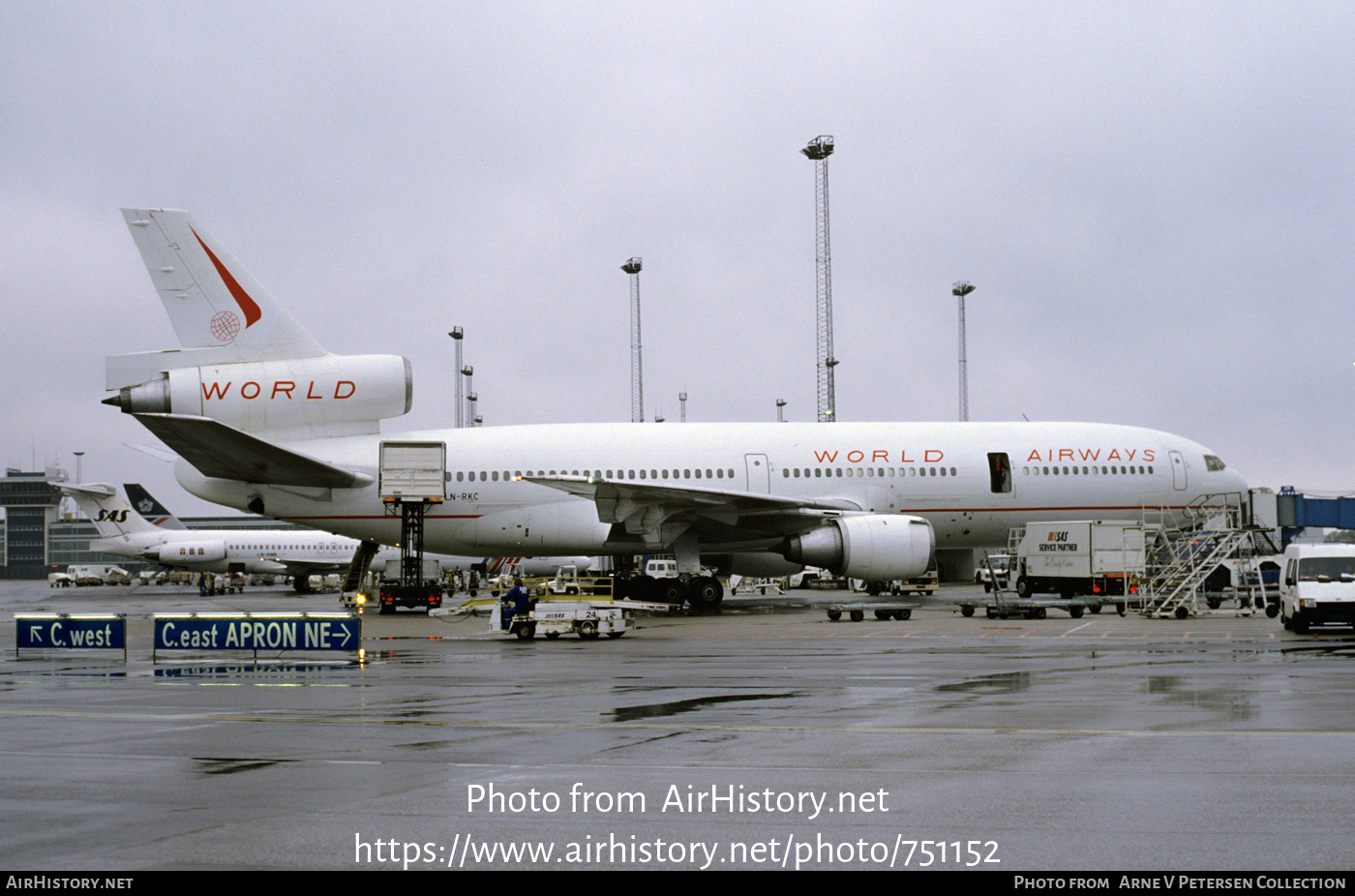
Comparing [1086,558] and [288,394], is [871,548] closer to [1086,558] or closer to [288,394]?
[1086,558]

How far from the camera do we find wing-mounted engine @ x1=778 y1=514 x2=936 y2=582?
3088cm

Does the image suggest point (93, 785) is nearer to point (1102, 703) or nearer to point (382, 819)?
point (382, 819)

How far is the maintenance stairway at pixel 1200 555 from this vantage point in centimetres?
2983

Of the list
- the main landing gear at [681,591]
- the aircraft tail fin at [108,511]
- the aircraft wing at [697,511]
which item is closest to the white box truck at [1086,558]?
the aircraft wing at [697,511]

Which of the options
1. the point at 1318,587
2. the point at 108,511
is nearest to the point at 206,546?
the point at 108,511

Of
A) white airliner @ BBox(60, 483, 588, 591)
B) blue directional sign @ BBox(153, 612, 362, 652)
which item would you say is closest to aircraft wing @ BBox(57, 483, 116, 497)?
white airliner @ BBox(60, 483, 588, 591)

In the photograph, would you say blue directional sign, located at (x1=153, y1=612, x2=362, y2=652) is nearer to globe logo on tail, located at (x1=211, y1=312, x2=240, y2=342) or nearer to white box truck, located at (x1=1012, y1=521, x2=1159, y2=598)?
globe logo on tail, located at (x1=211, y1=312, x2=240, y2=342)

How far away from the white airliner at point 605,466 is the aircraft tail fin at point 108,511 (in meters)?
43.5

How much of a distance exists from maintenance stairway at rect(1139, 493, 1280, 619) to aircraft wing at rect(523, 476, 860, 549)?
8099 mm

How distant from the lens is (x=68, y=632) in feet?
67.4

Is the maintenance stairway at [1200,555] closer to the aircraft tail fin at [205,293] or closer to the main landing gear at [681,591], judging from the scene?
the main landing gear at [681,591]

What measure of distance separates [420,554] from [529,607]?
1008cm

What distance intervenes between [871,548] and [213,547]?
5088cm
